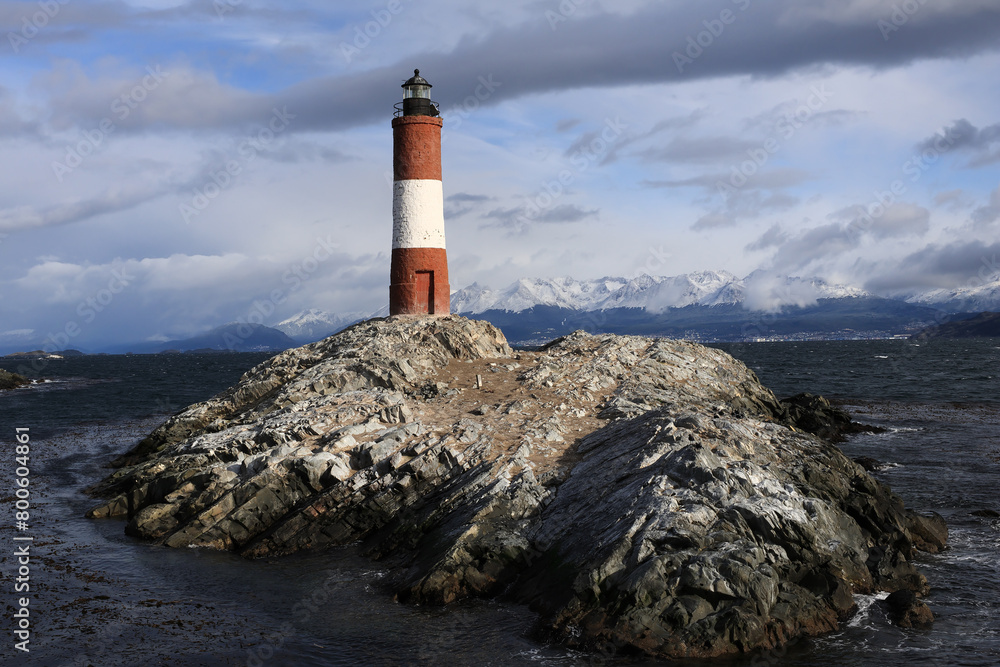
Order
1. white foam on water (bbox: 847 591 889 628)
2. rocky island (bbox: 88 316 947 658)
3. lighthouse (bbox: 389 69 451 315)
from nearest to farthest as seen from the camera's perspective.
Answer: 1. rocky island (bbox: 88 316 947 658)
2. white foam on water (bbox: 847 591 889 628)
3. lighthouse (bbox: 389 69 451 315)

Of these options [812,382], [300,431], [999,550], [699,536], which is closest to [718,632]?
[699,536]

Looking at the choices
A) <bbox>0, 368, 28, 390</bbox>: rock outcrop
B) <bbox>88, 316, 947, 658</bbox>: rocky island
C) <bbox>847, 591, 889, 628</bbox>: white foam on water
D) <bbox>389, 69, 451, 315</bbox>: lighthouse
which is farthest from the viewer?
<bbox>0, 368, 28, 390</bbox>: rock outcrop

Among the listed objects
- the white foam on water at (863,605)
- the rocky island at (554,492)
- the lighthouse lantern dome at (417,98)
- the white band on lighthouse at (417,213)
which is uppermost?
the lighthouse lantern dome at (417,98)

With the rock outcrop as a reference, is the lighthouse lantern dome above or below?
above

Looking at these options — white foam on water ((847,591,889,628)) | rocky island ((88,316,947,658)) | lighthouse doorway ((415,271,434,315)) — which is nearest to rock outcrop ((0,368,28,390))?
rocky island ((88,316,947,658))

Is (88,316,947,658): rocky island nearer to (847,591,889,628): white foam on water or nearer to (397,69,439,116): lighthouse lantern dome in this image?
(847,591,889,628): white foam on water

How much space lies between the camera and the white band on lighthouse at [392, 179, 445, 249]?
39.2 m

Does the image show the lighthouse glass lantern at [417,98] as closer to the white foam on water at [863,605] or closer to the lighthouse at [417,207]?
the lighthouse at [417,207]

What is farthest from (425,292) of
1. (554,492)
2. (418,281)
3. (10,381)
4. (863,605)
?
(10,381)

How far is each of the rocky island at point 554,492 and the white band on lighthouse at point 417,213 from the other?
5520 mm

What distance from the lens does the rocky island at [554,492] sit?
1625 centimetres

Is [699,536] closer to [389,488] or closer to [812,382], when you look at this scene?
[389,488]

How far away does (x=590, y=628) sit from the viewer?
15.8 meters

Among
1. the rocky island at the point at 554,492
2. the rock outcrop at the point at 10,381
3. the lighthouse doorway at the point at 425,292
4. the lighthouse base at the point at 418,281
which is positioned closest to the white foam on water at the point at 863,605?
the rocky island at the point at 554,492
